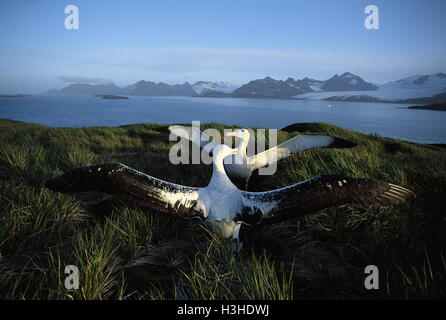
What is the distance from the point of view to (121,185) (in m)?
2.23

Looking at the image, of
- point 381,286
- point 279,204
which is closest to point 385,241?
point 381,286

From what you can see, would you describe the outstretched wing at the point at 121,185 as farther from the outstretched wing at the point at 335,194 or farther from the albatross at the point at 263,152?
the albatross at the point at 263,152

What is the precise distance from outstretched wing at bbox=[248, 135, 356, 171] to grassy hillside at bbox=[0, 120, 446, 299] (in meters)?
1.01

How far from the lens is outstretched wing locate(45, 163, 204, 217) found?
2238 millimetres

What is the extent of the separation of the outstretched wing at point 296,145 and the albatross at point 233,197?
1.87 metres

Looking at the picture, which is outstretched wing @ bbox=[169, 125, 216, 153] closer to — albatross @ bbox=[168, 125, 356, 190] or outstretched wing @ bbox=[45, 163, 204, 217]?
albatross @ bbox=[168, 125, 356, 190]

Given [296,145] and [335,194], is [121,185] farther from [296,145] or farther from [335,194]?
[296,145]

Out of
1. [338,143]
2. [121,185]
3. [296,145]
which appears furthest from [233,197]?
[338,143]

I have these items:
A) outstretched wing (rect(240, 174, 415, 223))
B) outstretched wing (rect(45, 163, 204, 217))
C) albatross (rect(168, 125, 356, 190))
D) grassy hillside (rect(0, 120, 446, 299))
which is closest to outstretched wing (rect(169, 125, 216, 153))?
albatross (rect(168, 125, 356, 190))

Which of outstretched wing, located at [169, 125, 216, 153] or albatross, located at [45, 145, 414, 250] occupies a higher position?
outstretched wing, located at [169, 125, 216, 153]

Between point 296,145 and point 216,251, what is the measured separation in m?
3.07

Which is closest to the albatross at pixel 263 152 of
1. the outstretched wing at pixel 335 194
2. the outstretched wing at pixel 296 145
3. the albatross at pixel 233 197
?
the outstretched wing at pixel 296 145

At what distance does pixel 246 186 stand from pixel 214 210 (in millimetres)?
1689

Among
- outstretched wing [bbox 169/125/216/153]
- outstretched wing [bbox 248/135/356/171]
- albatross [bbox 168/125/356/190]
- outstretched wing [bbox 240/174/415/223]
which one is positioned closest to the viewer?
outstretched wing [bbox 240/174/415/223]
